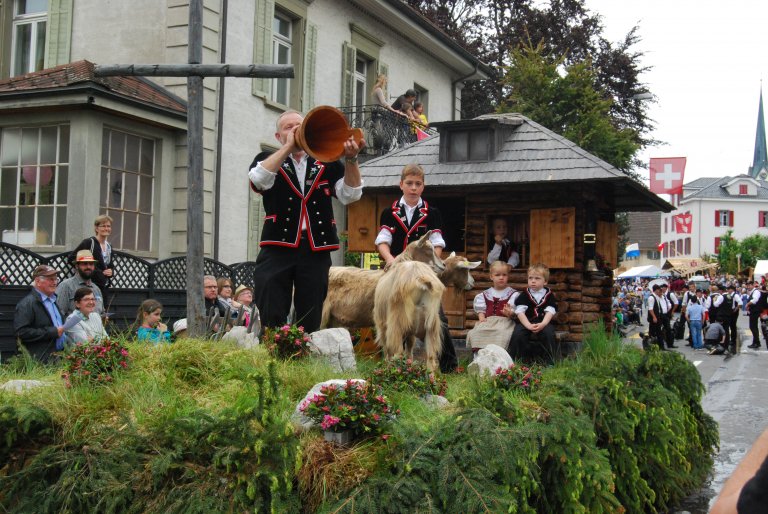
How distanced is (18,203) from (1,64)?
357 centimetres

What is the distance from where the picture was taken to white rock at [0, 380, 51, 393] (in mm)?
5004

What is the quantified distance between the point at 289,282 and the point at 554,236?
5927 mm

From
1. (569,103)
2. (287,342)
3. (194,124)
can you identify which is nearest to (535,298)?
(287,342)

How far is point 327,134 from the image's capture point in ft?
18.7

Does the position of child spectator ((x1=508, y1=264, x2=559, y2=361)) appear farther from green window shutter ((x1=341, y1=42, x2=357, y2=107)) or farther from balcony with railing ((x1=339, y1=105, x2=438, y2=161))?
green window shutter ((x1=341, y1=42, x2=357, y2=107))

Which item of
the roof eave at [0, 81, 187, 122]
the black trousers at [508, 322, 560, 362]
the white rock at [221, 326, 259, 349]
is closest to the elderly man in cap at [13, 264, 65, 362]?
the white rock at [221, 326, 259, 349]

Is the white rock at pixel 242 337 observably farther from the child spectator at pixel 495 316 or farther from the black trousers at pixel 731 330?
the black trousers at pixel 731 330

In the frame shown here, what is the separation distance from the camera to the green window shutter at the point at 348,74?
2136 cm

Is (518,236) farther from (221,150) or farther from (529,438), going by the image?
(529,438)

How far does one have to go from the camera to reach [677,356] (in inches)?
316

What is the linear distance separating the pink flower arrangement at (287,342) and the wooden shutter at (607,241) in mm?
7859

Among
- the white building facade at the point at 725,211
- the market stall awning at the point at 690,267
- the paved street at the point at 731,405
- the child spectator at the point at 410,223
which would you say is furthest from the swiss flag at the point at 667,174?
the white building facade at the point at 725,211

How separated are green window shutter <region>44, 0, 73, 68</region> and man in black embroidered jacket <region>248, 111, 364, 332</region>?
40.3 ft

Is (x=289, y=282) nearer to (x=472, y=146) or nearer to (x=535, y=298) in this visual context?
(x=535, y=298)
